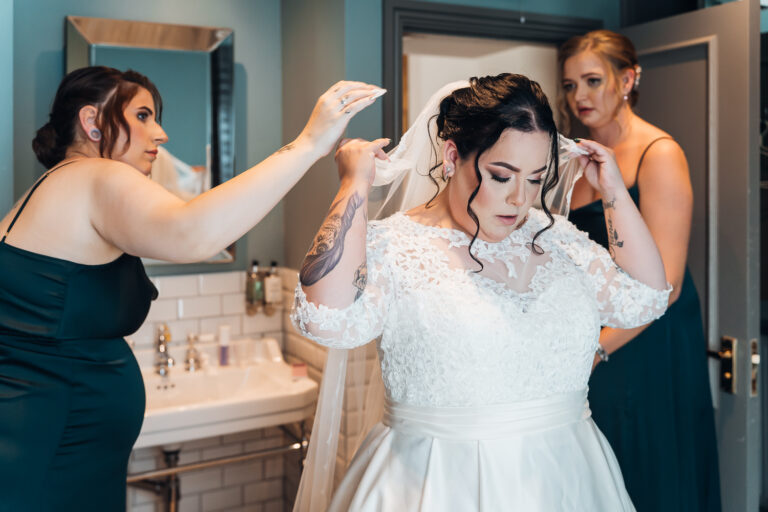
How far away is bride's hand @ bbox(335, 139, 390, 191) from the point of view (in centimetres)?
131

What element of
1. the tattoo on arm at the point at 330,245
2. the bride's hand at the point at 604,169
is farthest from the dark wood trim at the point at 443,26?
the tattoo on arm at the point at 330,245

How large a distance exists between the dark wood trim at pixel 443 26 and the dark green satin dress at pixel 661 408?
0.77 meters

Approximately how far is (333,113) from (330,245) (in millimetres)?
241

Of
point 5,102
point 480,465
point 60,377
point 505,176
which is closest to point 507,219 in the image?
point 505,176

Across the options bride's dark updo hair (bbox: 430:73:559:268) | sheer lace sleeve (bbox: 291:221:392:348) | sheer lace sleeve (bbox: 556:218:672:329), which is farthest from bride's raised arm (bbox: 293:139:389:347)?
sheer lace sleeve (bbox: 556:218:672:329)

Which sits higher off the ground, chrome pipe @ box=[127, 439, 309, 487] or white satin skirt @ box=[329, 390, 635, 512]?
white satin skirt @ box=[329, 390, 635, 512]

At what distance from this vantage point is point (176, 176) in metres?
2.73

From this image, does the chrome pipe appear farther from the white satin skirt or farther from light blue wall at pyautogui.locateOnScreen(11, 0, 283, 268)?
the white satin skirt

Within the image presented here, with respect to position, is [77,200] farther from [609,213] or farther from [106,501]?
A: [609,213]

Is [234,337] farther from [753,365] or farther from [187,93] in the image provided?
[753,365]

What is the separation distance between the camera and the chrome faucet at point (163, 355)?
2635 millimetres

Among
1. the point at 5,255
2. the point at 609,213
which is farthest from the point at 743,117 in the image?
the point at 5,255

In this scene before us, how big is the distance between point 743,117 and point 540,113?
3.74ft

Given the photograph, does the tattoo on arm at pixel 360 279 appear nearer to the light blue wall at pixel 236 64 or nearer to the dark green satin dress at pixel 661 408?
the dark green satin dress at pixel 661 408
